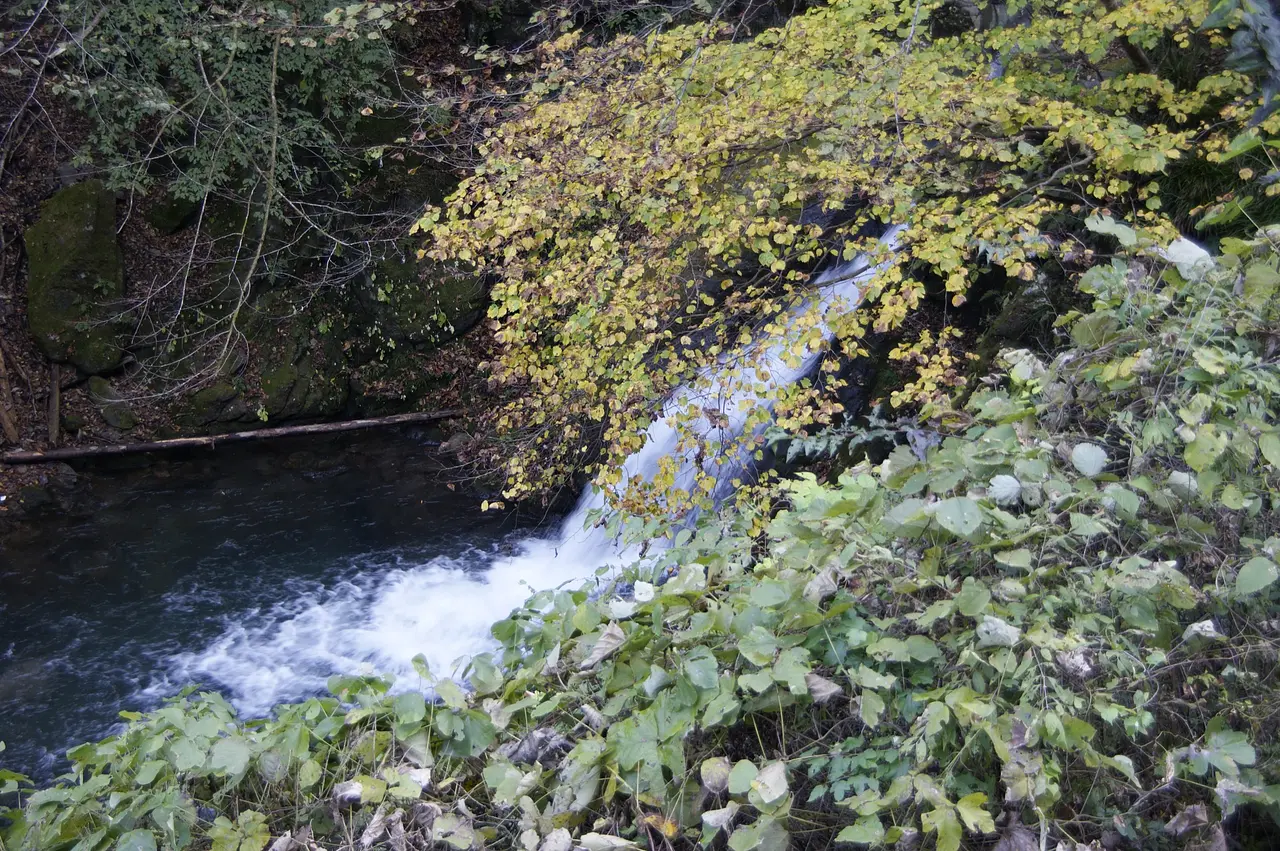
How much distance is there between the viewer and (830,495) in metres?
2.56

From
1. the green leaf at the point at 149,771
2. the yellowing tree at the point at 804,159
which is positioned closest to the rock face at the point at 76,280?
the yellowing tree at the point at 804,159

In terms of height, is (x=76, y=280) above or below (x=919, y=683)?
above

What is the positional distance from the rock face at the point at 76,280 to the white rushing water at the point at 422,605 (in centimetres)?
442

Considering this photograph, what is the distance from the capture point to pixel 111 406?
29.2 ft

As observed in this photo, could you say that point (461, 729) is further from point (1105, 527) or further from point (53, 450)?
point (53, 450)

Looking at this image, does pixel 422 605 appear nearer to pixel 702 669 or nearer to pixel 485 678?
pixel 485 678

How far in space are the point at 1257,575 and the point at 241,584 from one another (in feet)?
23.3

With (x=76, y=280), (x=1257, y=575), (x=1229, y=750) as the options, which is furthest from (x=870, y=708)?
(x=76, y=280)

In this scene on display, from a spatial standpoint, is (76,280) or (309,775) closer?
(309,775)

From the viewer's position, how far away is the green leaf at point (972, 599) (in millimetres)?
1734

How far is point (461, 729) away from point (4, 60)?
9466mm

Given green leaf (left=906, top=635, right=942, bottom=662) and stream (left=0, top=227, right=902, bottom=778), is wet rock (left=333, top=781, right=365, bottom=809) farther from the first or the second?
stream (left=0, top=227, right=902, bottom=778)

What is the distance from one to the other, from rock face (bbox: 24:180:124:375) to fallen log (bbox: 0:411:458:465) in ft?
3.26

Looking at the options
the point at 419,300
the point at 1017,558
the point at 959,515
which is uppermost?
the point at 959,515
